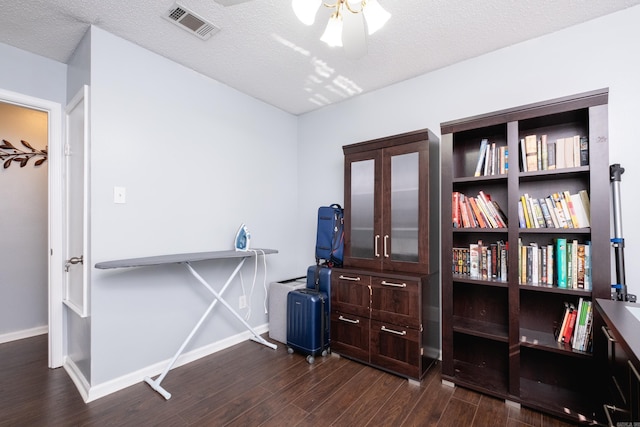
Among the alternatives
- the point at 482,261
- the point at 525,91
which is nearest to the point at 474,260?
the point at 482,261

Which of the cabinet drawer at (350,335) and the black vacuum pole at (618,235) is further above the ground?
the black vacuum pole at (618,235)

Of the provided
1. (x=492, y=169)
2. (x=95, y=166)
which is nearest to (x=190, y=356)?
(x=95, y=166)

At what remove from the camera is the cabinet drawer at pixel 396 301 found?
2.16 meters

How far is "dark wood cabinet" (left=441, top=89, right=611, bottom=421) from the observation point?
1.68 meters

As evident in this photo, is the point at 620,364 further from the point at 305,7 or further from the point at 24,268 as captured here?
the point at 24,268

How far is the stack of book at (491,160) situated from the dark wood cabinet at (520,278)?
81 mm

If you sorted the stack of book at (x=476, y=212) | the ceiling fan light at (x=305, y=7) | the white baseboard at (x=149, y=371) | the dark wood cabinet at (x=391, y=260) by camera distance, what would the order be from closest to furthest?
1. the ceiling fan light at (x=305, y=7)
2. the white baseboard at (x=149, y=371)
3. the stack of book at (x=476, y=212)
4. the dark wood cabinet at (x=391, y=260)

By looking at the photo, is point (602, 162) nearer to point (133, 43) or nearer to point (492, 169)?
point (492, 169)

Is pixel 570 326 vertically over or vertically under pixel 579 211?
under

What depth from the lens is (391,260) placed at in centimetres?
243

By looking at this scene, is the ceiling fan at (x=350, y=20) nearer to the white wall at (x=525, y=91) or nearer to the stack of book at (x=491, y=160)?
the stack of book at (x=491, y=160)

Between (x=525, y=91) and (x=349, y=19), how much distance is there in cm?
166

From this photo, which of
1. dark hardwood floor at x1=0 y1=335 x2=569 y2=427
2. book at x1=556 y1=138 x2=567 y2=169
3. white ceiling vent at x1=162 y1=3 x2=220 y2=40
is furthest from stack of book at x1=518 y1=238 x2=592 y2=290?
white ceiling vent at x1=162 y1=3 x2=220 y2=40

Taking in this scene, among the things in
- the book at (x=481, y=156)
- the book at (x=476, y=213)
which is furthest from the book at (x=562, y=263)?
the book at (x=481, y=156)
